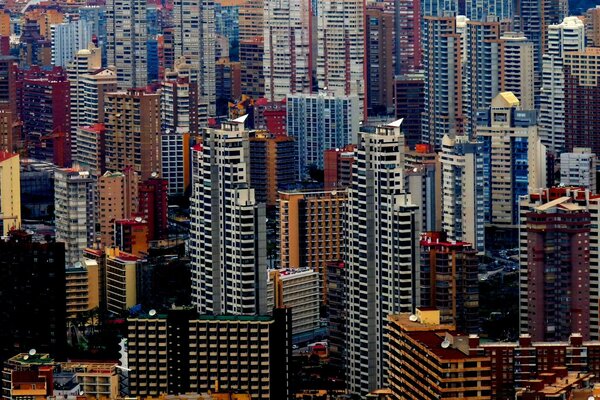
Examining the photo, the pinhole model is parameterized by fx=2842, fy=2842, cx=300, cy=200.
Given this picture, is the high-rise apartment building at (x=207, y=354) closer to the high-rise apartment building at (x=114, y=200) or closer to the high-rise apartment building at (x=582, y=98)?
the high-rise apartment building at (x=114, y=200)


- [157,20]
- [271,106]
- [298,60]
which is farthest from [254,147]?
[157,20]

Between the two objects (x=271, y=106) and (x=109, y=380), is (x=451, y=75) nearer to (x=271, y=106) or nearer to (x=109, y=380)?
(x=271, y=106)

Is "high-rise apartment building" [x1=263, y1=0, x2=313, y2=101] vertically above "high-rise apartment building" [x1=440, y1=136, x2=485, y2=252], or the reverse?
"high-rise apartment building" [x1=263, y1=0, x2=313, y2=101]

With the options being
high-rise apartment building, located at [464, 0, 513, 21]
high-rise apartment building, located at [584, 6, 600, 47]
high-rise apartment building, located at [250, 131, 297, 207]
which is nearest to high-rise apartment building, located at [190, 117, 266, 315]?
high-rise apartment building, located at [250, 131, 297, 207]

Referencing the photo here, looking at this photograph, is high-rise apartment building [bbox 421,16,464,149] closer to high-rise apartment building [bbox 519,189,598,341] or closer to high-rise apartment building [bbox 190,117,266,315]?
high-rise apartment building [bbox 519,189,598,341]

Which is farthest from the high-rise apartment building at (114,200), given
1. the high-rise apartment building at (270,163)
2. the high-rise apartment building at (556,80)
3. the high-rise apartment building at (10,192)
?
the high-rise apartment building at (556,80)

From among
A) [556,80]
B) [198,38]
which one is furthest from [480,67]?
[198,38]

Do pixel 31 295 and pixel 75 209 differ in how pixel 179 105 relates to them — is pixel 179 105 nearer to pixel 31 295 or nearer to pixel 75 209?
pixel 75 209
